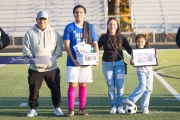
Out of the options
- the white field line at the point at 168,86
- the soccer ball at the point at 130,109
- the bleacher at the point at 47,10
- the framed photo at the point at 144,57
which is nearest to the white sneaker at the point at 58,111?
the soccer ball at the point at 130,109

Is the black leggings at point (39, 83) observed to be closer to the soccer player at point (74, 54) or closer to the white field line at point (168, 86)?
the soccer player at point (74, 54)

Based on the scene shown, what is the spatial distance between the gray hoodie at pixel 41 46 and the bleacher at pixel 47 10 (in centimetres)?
2059

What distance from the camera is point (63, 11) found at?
98.0 ft

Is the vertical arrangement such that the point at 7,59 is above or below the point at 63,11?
below

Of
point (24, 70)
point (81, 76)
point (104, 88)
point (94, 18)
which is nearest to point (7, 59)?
point (81, 76)

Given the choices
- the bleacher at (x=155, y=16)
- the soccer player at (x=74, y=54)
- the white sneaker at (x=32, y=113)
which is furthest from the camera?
the bleacher at (x=155, y=16)

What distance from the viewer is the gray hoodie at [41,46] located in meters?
7.43

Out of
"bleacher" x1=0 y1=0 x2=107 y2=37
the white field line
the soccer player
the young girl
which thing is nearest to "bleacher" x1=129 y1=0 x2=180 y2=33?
"bleacher" x1=0 y1=0 x2=107 y2=37

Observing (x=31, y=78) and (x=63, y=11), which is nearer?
(x=31, y=78)

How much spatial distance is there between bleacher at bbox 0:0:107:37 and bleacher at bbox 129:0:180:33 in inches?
83.3

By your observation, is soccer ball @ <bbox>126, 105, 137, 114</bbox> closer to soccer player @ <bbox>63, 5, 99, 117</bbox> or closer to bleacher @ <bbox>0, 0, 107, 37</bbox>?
soccer player @ <bbox>63, 5, 99, 117</bbox>

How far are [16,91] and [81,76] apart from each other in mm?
A: 3061

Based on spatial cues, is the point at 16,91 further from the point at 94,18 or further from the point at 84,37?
the point at 94,18

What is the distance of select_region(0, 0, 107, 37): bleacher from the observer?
28906 mm
